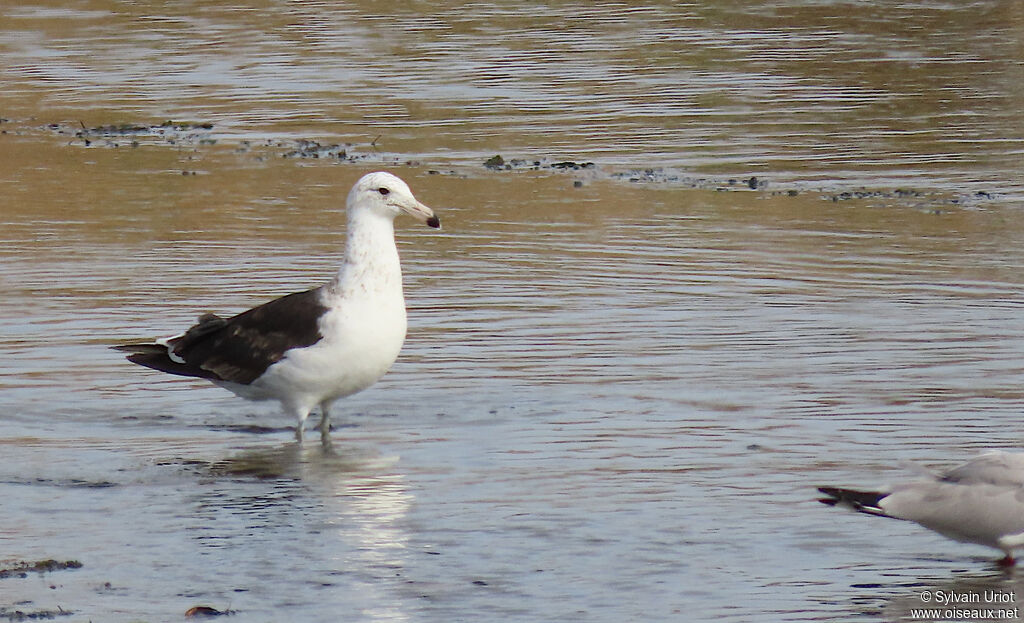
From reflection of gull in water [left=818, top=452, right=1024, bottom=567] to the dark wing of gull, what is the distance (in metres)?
3.11

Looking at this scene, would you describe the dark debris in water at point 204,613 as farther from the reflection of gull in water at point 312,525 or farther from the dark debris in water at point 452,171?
the dark debris in water at point 452,171

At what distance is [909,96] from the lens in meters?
21.5

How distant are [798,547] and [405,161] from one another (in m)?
11.0

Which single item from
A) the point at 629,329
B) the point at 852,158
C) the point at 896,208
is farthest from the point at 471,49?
the point at 629,329

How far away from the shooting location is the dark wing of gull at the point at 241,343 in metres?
9.63

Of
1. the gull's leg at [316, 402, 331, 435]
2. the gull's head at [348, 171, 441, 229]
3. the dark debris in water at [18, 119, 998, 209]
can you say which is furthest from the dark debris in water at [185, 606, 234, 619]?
the dark debris in water at [18, 119, 998, 209]

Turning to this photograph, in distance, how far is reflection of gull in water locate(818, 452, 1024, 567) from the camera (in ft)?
24.2

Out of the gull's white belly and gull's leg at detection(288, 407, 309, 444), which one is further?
gull's leg at detection(288, 407, 309, 444)

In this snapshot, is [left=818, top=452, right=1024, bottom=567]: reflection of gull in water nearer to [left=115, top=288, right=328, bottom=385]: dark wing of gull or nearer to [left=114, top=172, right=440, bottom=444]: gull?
[left=114, top=172, right=440, bottom=444]: gull

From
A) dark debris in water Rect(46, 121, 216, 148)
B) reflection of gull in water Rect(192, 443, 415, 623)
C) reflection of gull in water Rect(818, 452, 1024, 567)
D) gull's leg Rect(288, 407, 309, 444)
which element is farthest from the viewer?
dark debris in water Rect(46, 121, 216, 148)

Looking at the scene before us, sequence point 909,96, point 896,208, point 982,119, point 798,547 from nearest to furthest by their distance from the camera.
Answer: point 798,547
point 896,208
point 982,119
point 909,96

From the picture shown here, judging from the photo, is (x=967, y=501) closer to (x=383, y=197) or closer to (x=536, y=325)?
(x=383, y=197)

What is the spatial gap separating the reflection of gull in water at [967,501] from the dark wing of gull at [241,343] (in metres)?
3.11

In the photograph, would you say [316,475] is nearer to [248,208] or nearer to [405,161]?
[248,208]
